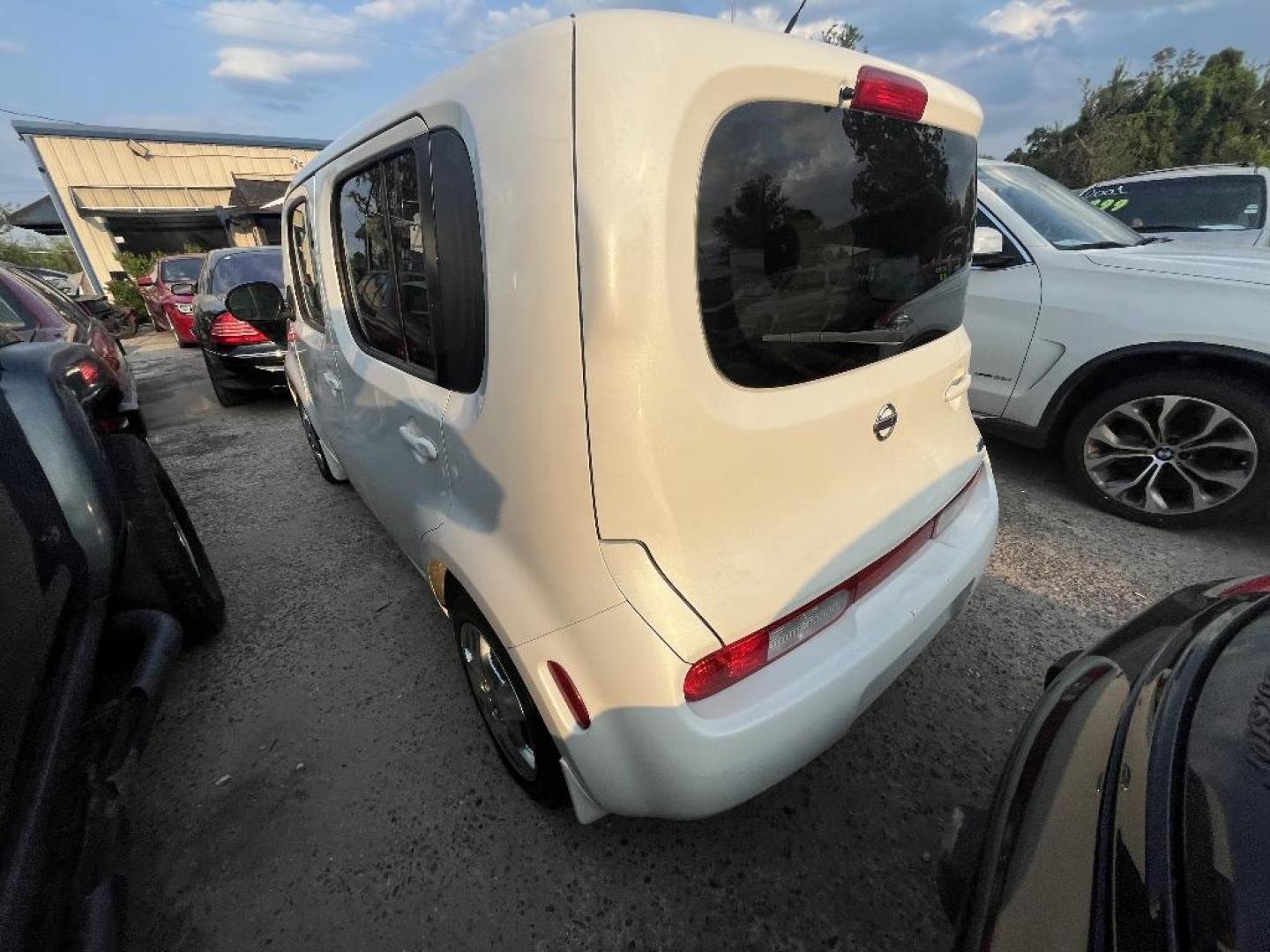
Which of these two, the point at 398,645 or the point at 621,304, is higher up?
the point at 621,304

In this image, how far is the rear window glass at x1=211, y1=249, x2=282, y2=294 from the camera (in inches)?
244

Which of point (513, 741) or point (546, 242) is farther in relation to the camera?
point (513, 741)

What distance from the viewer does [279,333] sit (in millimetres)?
3627

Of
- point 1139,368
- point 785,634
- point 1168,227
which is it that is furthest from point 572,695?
point 1168,227

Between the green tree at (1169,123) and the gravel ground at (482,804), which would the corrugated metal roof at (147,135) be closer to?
the gravel ground at (482,804)

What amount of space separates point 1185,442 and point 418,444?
3500mm

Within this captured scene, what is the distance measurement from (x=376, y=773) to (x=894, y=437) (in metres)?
1.91

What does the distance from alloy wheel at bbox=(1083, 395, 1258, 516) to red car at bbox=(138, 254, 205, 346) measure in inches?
433

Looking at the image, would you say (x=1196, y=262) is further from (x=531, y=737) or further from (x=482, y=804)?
(x=482, y=804)

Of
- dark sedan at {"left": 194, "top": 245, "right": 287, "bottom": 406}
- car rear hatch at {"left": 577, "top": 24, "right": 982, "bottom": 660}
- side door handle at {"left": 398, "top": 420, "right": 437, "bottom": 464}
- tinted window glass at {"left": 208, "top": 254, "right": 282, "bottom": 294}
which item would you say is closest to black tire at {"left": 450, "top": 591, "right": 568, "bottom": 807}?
side door handle at {"left": 398, "top": 420, "right": 437, "bottom": 464}

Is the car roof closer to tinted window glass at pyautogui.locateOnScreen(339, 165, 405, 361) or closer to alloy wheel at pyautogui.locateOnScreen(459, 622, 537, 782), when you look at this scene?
tinted window glass at pyautogui.locateOnScreen(339, 165, 405, 361)

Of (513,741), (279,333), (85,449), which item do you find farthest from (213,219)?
(513,741)

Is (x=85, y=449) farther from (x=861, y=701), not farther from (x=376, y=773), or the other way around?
(x=861, y=701)

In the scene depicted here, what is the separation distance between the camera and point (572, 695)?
1.21 meters
